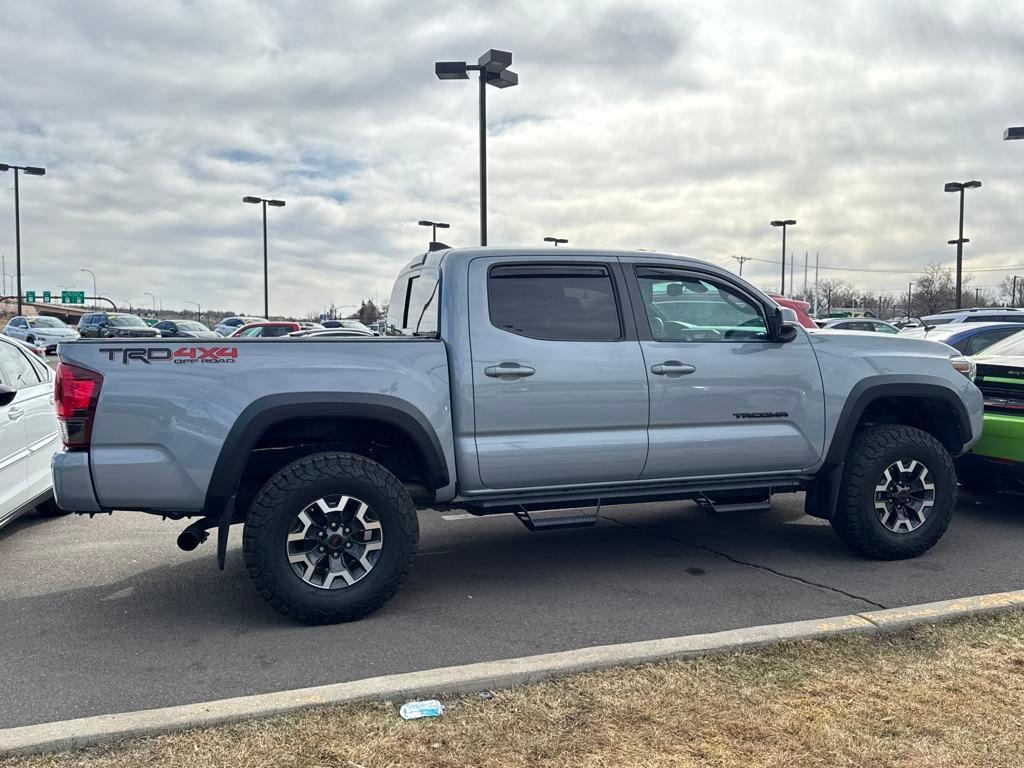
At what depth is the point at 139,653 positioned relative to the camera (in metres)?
4.04

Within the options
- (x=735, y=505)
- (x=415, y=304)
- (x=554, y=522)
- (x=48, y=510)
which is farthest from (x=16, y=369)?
(x=735, y=505)

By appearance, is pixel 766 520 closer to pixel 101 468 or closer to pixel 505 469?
pixel 505 469

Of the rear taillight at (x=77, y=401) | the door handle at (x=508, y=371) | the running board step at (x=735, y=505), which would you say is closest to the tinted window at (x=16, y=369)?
the rear taillight at (x=77, y=401)

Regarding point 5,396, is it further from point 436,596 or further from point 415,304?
point 436,596

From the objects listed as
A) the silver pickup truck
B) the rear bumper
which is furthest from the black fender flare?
the rear bumper

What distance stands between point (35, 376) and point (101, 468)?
10.8 feet

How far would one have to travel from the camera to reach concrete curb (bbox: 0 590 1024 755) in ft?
10.2

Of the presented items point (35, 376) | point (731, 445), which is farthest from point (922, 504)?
point (35, 376)

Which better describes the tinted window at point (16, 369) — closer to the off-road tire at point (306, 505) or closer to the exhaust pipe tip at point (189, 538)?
the exhaust pipe tip at point (189, 538)

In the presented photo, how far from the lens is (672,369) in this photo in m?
5.00

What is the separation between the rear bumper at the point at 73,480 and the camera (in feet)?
13.4

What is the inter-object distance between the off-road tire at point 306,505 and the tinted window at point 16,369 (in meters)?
3.25

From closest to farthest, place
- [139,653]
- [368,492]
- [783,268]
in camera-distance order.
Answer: [139,653]
[368,492]
[783,268]

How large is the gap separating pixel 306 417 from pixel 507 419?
1.09 meters
